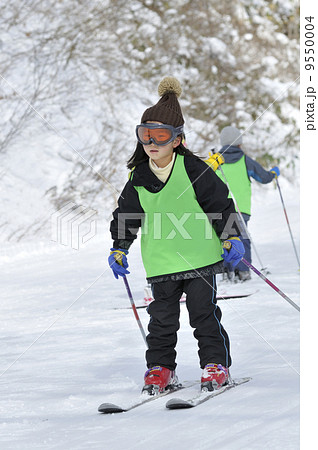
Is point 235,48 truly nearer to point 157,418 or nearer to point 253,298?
point 253,298

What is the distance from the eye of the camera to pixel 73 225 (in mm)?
11852

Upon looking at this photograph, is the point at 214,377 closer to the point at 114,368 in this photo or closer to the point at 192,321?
the point at 192,321

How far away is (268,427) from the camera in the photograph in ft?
7.58

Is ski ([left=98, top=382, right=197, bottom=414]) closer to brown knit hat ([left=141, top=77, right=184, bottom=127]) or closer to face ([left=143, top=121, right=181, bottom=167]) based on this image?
face ([left=143, top=121, right=181, bottom=167])

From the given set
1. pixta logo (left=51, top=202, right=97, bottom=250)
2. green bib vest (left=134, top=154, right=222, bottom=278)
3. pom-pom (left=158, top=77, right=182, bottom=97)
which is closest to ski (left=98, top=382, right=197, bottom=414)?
green bib vest (left=134, top=154, right=222, bottom=278)

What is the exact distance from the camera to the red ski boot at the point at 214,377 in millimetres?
3162

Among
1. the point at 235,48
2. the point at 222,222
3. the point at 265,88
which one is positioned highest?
the point at 235,48

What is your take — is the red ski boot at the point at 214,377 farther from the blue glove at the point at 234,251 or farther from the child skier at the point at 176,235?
the blue glove at the point at 234,251

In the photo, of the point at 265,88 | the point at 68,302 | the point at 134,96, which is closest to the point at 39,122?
the point at 134,96

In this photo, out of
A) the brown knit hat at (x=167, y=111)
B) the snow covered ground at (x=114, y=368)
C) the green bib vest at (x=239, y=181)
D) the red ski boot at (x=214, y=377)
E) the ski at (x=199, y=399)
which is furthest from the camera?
the green bib vest at (x=239, y=181)

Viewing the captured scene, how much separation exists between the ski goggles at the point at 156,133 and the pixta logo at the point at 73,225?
21.8 feet

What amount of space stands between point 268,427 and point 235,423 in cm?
16

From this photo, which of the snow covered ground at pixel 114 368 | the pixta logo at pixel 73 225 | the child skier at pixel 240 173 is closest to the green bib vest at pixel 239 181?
the child skier at pixel 240 173

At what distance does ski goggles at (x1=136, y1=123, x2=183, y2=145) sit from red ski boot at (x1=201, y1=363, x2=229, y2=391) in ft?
3.54
